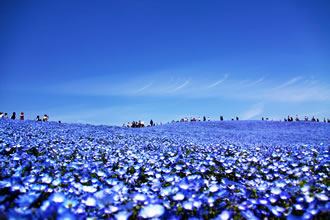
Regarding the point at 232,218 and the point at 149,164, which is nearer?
the point at 232,218

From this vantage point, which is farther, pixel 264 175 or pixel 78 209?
pixel 264 175

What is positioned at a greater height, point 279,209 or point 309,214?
point 309,214

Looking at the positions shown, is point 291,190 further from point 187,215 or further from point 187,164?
point 187,164

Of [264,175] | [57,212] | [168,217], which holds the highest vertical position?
[57,212]

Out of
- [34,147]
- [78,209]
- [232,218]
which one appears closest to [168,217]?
[232,218]

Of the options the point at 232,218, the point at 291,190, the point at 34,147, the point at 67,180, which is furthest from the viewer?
the point at 34,147

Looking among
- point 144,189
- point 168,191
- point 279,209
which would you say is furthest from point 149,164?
point 279,209

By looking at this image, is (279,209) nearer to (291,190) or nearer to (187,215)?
(291,190)

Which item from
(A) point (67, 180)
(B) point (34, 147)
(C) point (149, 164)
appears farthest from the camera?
(B) point (34, 147)

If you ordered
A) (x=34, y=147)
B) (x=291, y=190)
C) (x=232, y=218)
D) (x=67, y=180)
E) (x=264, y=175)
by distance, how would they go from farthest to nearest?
(x=34, y=147) < (x=264, y=175) < (x=67, y=180) < (x=291, y=190) < (x=232, y=218)

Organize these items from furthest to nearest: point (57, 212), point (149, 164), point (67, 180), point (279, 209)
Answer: point (149, 164) < point (67, 180) < point (279, 209) < point (57, 212)
